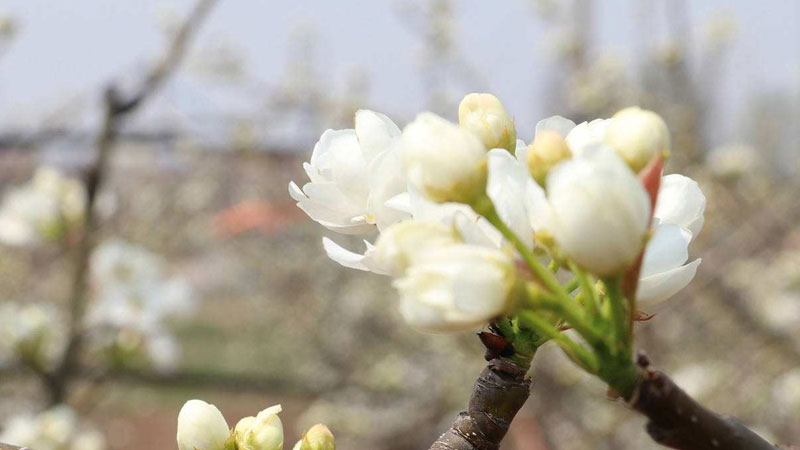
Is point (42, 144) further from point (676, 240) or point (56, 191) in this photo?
point (676, 240)

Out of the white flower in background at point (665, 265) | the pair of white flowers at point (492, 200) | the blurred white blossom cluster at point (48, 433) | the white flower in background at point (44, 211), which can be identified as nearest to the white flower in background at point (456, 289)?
the pair of white flowers at point (492, 200)

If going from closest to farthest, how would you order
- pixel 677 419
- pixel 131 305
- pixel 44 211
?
pixel 677 419
pixel 44 211
pixel 131 305

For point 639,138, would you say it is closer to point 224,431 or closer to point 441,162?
point 441,162

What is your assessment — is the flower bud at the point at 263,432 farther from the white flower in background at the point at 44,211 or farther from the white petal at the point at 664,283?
the white flower in background at the point at 44,211

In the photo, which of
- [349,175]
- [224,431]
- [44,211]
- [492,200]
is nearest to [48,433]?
[44,211]

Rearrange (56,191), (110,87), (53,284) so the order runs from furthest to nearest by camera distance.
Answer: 1. (53,284)
2. (56,191)
3. (110,87)

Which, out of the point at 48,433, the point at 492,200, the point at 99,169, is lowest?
the point at 48,433

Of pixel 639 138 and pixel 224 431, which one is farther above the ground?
pixel 639 138

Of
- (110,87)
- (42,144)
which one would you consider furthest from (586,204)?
(42,144)
